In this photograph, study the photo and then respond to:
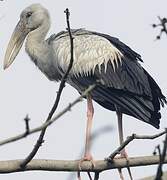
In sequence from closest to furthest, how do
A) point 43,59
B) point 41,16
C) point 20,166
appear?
point 20,166, point 43,59, point 41,16

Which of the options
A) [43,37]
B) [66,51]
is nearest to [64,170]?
[66,51]

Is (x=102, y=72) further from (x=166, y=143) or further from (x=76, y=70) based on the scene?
(x=166, y=143)

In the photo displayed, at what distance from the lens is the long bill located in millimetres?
9797

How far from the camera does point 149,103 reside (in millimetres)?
8078

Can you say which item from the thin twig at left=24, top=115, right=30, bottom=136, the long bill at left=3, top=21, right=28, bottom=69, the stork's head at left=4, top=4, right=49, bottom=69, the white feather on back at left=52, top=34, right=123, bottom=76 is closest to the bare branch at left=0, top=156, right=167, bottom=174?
the thin twig at left=24, top=115, right=30, bottom=136

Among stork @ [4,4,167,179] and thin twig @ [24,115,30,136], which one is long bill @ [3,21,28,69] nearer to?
stork @ [4,4,167,179]

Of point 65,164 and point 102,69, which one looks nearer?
point 65,164

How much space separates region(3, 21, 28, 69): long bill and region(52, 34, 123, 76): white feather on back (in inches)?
33.2

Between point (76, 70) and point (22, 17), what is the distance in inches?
78.3

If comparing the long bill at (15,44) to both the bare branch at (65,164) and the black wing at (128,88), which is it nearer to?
the black wing at (128,88)

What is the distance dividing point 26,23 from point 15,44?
38cm

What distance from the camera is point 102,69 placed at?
8.74 meters

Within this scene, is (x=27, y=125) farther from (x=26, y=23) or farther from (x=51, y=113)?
(x=26, y=23)

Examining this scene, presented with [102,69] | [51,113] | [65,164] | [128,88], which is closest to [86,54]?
[102,69]
